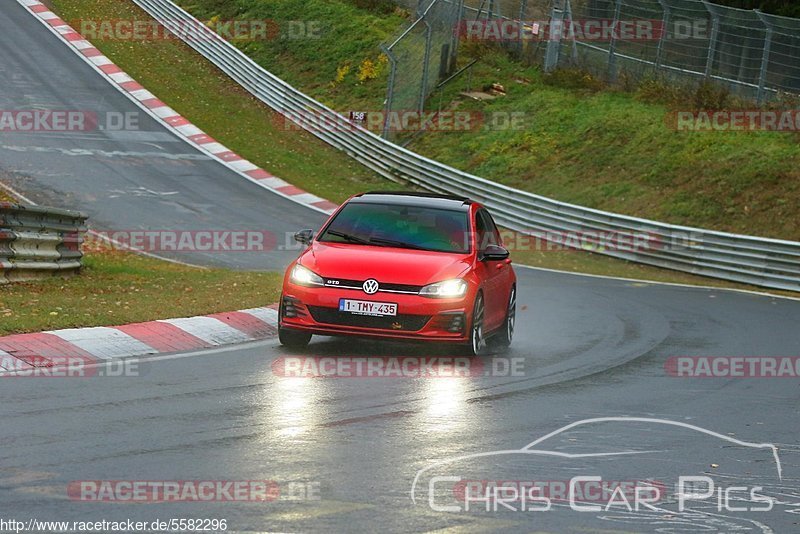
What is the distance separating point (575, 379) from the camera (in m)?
11.3

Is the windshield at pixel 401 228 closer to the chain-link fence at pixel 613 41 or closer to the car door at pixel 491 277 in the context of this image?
the car door at pixel 491 277

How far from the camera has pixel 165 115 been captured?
37.1 metres

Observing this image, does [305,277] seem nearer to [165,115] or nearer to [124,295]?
[124,295]

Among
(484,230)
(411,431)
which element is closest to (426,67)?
(484,230)

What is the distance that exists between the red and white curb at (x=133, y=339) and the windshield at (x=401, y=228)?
4.36ft

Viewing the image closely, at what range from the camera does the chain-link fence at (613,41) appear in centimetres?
3134

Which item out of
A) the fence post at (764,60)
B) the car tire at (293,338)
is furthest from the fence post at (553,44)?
the car tire at (293,338)

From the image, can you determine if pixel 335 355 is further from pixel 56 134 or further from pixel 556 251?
pixel 56 134

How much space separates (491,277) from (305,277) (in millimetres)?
2111

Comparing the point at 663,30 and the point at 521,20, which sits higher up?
the point at 663,30

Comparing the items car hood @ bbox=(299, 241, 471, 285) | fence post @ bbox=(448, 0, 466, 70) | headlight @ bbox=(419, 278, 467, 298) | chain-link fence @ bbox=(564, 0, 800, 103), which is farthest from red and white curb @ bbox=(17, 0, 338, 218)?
headlight @ bbox=(419, 278, 467, 298)

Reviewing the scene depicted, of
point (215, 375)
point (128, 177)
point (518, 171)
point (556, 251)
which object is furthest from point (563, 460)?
point (518, 171)

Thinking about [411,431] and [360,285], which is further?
[360,285]

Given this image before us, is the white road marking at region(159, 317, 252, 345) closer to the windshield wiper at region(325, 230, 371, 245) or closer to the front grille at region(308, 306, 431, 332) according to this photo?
the front grille at region(308, 306, 431, 332)
